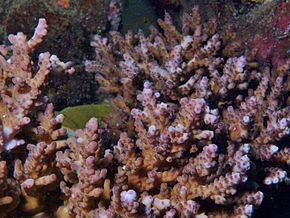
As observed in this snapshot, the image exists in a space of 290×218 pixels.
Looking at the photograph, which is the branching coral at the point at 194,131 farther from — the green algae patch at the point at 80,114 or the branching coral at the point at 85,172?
the green algae patch at the point at 80,114

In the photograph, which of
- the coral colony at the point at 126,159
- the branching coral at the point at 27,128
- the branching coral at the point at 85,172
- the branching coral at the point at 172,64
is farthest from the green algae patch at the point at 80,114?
the branching coral at the point at 85,172

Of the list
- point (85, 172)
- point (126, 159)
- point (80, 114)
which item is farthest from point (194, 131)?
point (80, 114)

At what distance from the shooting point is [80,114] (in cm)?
378

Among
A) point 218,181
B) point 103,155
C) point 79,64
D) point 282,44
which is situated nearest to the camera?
point 218,181

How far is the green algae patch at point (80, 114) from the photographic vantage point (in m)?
3.55

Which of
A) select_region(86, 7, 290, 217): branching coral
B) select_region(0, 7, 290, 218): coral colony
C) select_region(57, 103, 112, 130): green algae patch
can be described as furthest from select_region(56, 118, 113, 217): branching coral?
select_region(57, 103, 112, 130): green algae patch

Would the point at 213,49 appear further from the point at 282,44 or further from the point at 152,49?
the point at 282,44

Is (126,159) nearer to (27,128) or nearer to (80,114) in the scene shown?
(27,128)

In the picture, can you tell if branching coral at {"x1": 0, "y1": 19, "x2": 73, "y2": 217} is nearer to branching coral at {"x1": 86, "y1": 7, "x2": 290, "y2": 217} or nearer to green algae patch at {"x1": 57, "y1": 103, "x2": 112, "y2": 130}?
branching coral at {"x1": 86, "y1": 7, "x2": 290, "y2": 217}

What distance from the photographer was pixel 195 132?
224 centimetres

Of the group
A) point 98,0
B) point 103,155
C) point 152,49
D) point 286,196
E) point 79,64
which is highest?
point 98,0

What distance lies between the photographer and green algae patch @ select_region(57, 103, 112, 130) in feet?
11.6

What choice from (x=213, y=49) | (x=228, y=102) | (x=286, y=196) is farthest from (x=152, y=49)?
(x=286, y=196)

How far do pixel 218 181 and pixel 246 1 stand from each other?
3.55m
